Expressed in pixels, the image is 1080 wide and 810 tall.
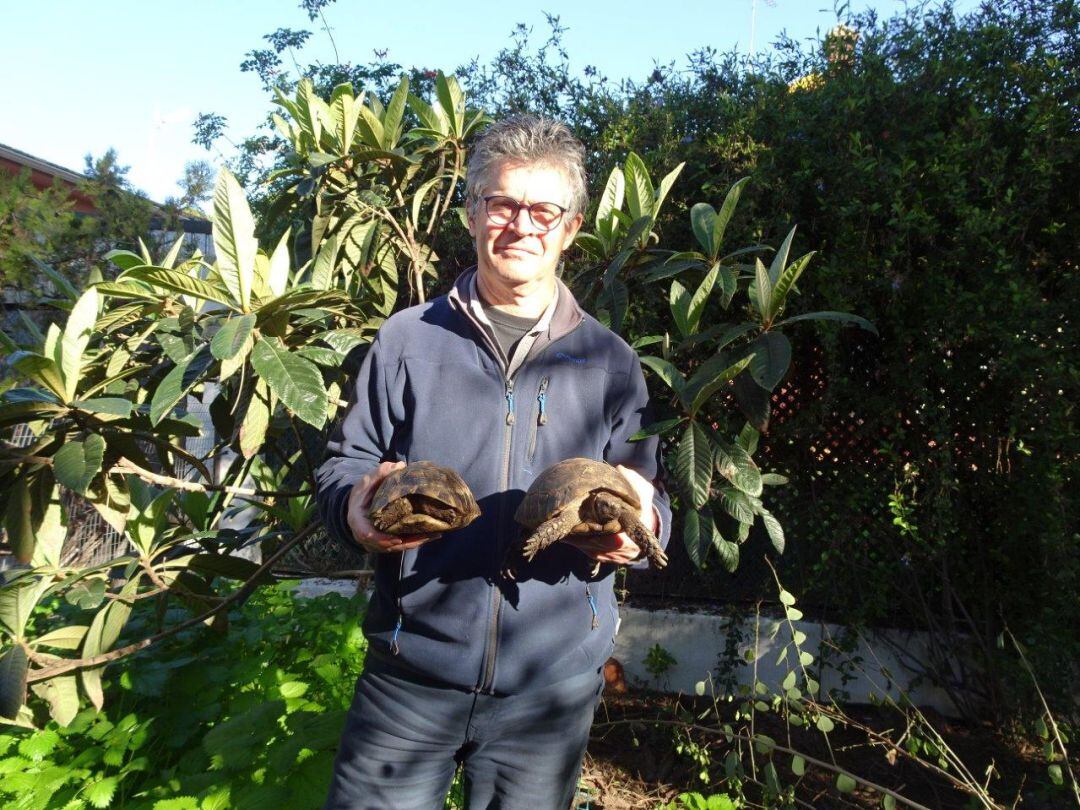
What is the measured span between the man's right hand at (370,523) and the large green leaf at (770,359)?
1096 mm

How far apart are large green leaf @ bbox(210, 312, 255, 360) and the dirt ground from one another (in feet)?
6.27

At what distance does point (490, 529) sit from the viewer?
1.88 metres

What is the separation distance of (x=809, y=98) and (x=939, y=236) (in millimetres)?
883

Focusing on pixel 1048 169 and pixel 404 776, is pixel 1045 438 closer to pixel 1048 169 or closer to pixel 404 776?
pixel 1048 169

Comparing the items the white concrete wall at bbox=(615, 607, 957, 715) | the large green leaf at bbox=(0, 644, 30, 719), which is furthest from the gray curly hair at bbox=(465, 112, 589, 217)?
the white concrete wall at bbox=(615, 607, 957, 715)

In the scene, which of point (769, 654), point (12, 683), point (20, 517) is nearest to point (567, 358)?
point (20, 517)

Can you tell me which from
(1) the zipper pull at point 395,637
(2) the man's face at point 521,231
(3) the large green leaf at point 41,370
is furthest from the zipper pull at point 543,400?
(3) the large green leaf at point 41,370

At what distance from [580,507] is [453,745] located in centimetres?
65

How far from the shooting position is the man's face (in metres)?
1.90

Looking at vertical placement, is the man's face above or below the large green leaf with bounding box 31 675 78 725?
above

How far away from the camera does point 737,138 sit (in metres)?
3.91

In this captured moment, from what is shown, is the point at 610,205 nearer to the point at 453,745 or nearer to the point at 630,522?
the point at 630,522

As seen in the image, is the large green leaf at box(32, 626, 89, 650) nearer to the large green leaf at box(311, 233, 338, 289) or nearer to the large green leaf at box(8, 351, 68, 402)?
the large green leaf at box(8, 351, 68, 402)

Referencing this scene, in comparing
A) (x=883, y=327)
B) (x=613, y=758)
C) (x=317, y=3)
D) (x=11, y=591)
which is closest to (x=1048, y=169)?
(x=883, y=327)
